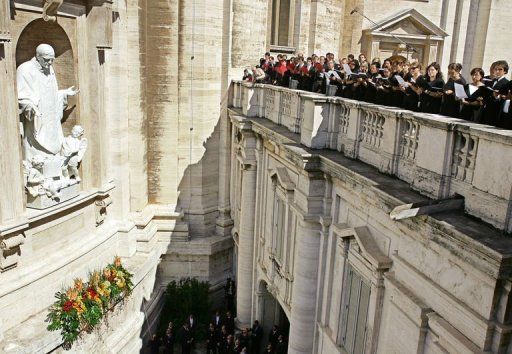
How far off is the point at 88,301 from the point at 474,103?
10.4m

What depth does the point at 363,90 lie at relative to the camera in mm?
10852

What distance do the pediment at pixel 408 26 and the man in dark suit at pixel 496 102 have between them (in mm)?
14937

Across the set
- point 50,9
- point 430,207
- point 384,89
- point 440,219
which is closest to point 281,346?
point 384,89

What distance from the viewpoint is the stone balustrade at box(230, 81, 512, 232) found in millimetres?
5781

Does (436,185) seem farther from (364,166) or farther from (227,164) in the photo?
(227,164)

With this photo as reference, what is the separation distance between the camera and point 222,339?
53.7 feet

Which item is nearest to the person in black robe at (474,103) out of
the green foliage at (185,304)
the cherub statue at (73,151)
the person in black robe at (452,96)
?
the person in black robe at (452,96)

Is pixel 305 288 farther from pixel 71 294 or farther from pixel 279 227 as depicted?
pixel 71 294

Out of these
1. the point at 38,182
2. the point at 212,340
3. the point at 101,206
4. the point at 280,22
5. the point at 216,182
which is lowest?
the point at 212,340

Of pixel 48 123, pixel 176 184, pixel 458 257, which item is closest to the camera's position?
pixel 458 257

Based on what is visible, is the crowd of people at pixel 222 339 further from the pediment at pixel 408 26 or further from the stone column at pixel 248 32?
the pediment at pixel 408 26

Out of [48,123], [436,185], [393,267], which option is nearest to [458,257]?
[436,185]

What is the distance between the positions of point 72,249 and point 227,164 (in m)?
7.40

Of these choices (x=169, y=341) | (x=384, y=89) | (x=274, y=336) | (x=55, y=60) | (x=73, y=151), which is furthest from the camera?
(x=169, y=341)
